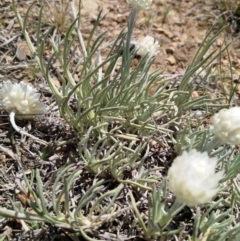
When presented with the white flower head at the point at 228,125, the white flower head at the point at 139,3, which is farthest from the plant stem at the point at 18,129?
the white flower head at the point at 228,125

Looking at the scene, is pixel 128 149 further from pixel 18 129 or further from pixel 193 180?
pixel 193 180

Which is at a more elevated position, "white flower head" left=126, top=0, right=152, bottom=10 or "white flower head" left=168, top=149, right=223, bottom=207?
"white flower head" left=126, top=0, right=152, bottom=10

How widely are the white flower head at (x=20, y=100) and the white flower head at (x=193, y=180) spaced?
0.71 m

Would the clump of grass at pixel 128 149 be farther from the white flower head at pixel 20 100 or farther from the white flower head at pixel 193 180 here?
the white flower head at pixel 193 180

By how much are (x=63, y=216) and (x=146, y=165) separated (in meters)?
0.41

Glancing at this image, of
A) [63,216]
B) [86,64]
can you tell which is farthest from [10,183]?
[86,64]

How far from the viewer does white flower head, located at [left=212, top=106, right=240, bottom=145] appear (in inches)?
45.3

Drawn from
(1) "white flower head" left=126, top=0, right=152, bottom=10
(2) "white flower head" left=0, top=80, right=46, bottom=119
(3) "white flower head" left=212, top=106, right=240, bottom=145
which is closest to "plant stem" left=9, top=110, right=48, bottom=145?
(2) "white flower head" left=0, top=80, right=46, bottom=119

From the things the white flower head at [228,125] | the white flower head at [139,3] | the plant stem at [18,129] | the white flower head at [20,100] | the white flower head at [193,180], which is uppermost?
the white flower head at [139,3]

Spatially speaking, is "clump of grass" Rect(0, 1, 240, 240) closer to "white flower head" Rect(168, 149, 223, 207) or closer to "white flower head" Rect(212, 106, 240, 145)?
"white flower head" Rect(212, 106, 240, 145)

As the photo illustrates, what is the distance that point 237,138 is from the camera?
3.82 feet

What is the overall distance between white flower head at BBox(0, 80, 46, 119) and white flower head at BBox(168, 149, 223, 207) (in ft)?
2.33

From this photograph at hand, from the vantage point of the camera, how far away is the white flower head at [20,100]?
158cm

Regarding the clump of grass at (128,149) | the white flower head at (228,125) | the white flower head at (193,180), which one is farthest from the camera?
the clump of grass at (128,149)
